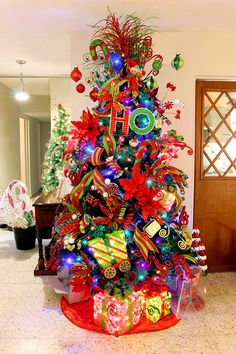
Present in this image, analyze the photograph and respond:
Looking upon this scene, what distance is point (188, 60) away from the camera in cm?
279

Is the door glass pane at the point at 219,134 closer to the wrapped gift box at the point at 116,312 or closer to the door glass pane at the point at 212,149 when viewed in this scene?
the door glass pane at the point at 212,149

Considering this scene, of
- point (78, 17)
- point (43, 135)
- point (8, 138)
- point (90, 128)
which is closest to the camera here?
point (90, 128)

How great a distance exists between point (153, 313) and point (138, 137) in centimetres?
133

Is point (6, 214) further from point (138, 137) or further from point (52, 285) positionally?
point (138, 137)

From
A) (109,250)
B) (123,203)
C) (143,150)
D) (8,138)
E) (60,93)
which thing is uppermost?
(60,93)

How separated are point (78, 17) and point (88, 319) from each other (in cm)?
249

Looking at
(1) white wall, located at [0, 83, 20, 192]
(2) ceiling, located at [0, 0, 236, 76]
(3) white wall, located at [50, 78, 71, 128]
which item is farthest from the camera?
(1) white wall, located at [0, 83, 20, 192]

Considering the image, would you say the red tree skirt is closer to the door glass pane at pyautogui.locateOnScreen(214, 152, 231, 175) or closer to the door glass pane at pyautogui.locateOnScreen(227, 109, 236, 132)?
the door glass pane at pyautogui.locateOnScreen(214, 152, 231, 175)

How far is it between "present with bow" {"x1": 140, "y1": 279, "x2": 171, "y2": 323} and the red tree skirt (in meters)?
0.04

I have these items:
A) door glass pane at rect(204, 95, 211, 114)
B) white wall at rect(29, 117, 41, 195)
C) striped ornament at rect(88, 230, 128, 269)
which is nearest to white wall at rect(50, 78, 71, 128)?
door glass pane at rect(204, 95, 211, 114)

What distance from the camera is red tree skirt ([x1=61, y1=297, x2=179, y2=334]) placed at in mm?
2059

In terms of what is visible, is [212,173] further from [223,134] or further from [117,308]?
[117,308]

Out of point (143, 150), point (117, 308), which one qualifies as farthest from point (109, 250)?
point (143, 150)

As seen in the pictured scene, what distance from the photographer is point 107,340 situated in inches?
76.8
